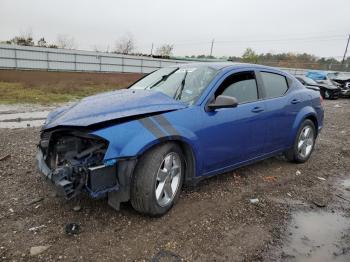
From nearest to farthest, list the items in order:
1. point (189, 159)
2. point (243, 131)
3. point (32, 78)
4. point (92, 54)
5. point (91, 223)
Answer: point (91, 223)
point (189, 159)
point (243, 131)
point (32, 78)
point (92, 54)

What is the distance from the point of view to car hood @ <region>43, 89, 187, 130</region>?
3.49 m

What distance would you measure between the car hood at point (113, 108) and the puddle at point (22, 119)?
17.0ft

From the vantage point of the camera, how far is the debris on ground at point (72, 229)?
11.0 feet

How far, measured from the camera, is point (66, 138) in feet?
12.1

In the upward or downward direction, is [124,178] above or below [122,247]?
above

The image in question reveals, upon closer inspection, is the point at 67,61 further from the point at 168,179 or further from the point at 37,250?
the point at 37,250

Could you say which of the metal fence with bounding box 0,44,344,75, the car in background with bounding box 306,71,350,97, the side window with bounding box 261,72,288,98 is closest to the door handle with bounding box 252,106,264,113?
the side window with bounding box 261,72,288,98

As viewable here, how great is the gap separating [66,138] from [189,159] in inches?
54.3

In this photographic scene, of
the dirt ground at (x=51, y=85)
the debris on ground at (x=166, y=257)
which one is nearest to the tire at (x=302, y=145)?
the debris on ground at (x=166, y=257)

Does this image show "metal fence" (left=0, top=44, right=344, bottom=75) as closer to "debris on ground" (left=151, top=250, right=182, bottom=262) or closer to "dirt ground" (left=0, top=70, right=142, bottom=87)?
"dirt ground" (left=0, top=70, right=142, bottom=87)

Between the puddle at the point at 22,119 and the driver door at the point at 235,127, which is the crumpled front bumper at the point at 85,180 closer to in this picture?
the driver door at the point at 235,127

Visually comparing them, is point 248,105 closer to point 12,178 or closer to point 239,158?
point 239,158

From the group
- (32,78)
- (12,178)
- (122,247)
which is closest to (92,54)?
(32,78)

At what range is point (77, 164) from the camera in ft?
10.9
